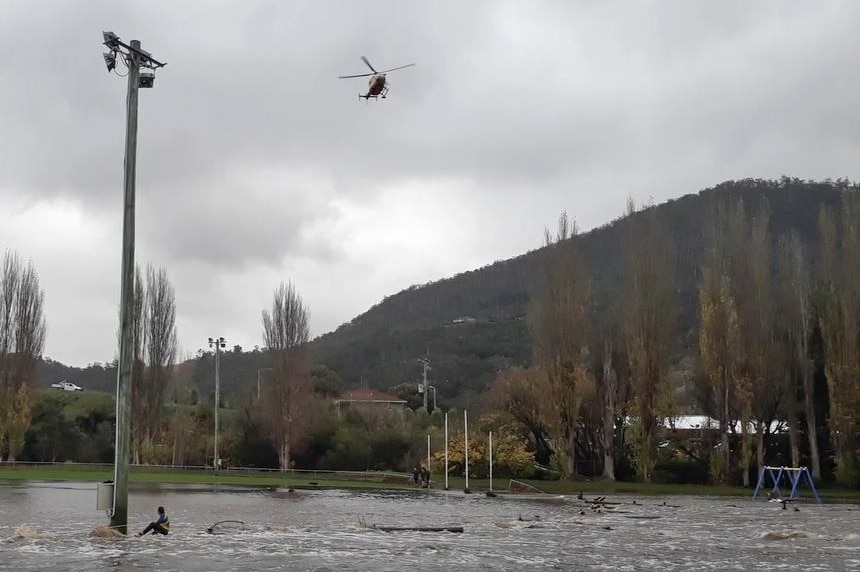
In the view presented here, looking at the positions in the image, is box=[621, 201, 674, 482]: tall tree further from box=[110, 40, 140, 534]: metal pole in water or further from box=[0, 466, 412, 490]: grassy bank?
box=[110, 40, 140, 534]: metal pole in water

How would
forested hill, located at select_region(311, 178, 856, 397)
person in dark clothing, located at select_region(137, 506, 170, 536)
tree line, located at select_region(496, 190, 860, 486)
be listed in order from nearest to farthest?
person in dark clothing, located at select_region(137, 506, 170, 536)
tree line, located at select_region(496, 190, 860, 486)
forested hill, located at select_region(311, 178, 856, 397)

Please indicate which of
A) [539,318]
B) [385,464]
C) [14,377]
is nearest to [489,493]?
[539,318]

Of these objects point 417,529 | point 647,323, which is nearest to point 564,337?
point 647,323

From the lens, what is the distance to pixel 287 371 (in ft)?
204

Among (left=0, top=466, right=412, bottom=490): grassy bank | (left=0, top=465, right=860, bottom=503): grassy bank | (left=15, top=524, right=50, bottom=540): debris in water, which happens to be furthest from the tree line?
(left=15, top=524, right=50, bottom=540): debris in water

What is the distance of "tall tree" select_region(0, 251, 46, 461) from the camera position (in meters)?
57.4

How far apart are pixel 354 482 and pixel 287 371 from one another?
13.7 m

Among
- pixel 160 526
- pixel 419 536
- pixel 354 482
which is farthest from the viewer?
pixel 354 482

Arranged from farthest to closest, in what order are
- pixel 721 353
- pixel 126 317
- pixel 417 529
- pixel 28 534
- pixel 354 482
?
pixel 721 353 → pixel 354 482 → pixel 417 529 → pixel 126 317 → pixel 28 534

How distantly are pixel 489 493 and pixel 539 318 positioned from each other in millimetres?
16150

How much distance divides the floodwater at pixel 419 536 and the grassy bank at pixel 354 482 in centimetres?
963

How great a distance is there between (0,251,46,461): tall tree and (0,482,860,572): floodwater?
879 inches

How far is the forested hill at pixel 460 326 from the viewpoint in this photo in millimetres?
118688

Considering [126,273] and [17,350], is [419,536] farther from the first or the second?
[17,350]
